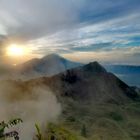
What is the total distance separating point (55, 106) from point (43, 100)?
29.1ft

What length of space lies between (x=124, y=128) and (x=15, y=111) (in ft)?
204

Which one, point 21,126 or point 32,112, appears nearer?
point 21,126

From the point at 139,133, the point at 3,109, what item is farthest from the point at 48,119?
the point at 139,133

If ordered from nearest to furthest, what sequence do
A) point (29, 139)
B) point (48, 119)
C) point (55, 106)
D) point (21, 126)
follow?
point (29, 139), point (21, 126), point (48, 119), point (55, 106)

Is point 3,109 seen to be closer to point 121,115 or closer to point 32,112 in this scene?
point 32,112

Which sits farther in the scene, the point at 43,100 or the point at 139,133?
the point at 43,100

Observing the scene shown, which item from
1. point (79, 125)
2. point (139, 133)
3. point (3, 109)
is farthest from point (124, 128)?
point (3, 109)

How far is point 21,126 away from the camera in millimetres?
122125

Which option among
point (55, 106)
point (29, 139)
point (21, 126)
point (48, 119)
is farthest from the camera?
point (55, 106)

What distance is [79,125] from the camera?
16175 centimetres

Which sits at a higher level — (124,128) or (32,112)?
(32,112)

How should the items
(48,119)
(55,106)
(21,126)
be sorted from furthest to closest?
(55,106) < (48,119) < (21,126)

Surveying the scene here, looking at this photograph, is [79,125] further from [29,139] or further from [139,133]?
[29,139]

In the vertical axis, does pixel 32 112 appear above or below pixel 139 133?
above
